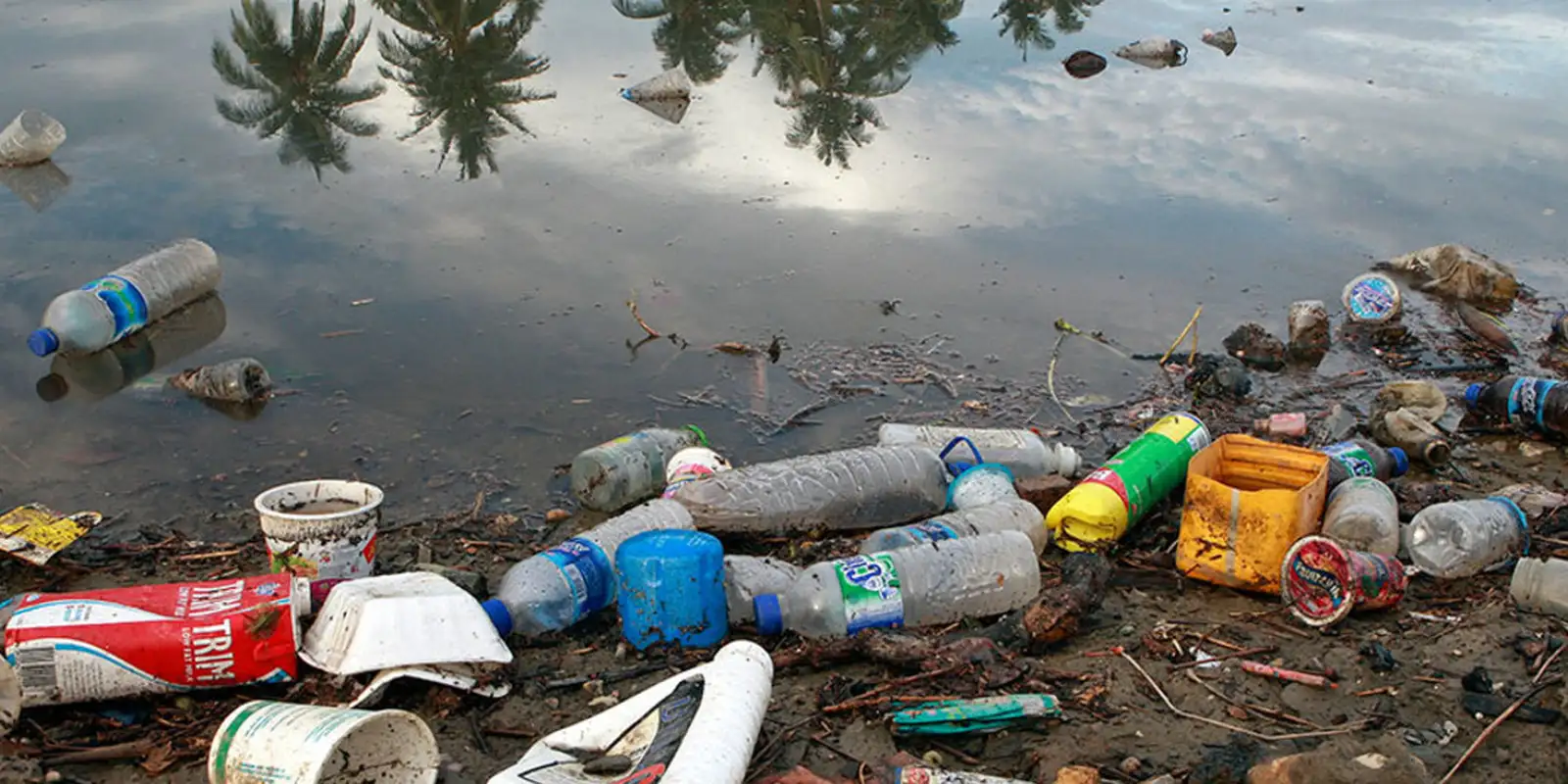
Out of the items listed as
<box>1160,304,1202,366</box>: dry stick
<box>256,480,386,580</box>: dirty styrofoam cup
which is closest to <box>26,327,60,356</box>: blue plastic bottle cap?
<box>256,480,386,580</box>: dirty styrofoam cup

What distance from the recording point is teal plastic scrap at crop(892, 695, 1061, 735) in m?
3.11

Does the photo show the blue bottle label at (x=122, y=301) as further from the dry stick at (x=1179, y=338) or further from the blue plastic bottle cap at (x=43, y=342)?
the dry stick at (x=1179, y=338)

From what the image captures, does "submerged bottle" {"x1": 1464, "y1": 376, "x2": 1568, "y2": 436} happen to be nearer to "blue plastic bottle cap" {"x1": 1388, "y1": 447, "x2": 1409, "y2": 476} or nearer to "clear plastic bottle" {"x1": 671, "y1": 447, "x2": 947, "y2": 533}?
"blue plastic bottle cap" {"x1": 1388, "y1": 447, "x2": 1409, "y2": 476}

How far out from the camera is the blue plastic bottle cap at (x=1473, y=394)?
536 cm

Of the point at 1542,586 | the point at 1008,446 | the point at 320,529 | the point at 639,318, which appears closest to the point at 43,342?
the point at 320,529

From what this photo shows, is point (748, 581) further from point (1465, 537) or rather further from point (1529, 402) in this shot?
point (1529, 402)

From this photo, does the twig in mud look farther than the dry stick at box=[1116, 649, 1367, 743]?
Yes

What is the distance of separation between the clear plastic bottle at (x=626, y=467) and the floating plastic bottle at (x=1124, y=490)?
1.43 m

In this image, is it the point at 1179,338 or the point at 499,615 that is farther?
the point at 1179,338

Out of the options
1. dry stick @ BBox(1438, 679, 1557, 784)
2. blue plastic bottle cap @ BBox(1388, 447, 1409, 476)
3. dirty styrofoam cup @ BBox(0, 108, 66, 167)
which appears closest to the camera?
dry stick @ BBox(1438, 679, 1557, 784)

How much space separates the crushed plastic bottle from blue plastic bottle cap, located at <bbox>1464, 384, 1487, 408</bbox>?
5051mm

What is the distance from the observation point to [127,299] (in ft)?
18.2

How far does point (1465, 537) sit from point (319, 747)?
3476mm

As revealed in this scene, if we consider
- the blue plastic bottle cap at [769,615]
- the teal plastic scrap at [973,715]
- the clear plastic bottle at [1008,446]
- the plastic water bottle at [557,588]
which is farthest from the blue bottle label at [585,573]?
the clear plastic bottle at [1008,446]
